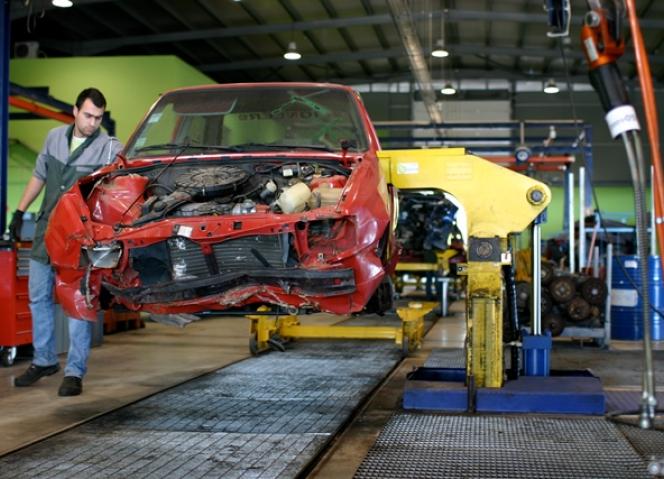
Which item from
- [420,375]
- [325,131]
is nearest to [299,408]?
[420,375]

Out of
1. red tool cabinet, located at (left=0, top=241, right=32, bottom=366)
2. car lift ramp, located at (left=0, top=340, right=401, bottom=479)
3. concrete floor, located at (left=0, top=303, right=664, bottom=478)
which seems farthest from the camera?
red tool cabinet, located at (left=0, top=241, right=32, bottom=366)

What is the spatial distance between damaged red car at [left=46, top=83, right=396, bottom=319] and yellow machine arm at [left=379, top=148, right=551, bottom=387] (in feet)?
0.80

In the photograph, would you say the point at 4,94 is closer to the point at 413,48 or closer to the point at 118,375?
the point at 118,375

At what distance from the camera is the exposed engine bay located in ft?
11.9

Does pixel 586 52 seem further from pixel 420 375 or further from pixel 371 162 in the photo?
pixel 420 375

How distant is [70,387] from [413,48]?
9009 mm

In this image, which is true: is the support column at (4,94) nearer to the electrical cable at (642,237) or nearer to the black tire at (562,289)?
the black tire at (562,289)

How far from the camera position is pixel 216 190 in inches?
149

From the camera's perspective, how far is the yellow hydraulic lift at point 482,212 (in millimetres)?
3889

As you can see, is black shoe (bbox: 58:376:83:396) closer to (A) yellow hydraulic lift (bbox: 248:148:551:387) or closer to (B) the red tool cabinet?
(B) the red tool cabinet

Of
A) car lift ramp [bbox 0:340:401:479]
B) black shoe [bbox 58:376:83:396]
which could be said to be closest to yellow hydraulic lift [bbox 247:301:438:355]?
car lift ramp [bbox 0:340:401:479]

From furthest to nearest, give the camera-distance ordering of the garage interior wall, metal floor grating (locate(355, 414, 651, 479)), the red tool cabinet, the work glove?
the garage interior wall, the red tool cabinet, the work glove, metal floor grating (locate(355, 414, 651, 479))

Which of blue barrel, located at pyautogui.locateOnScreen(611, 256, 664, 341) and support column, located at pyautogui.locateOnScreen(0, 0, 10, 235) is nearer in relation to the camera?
support column, located at pyautogui.locateOnScreen(0, 0, 10, 235)

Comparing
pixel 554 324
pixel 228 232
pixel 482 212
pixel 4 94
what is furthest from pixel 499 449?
pixel 4 94
